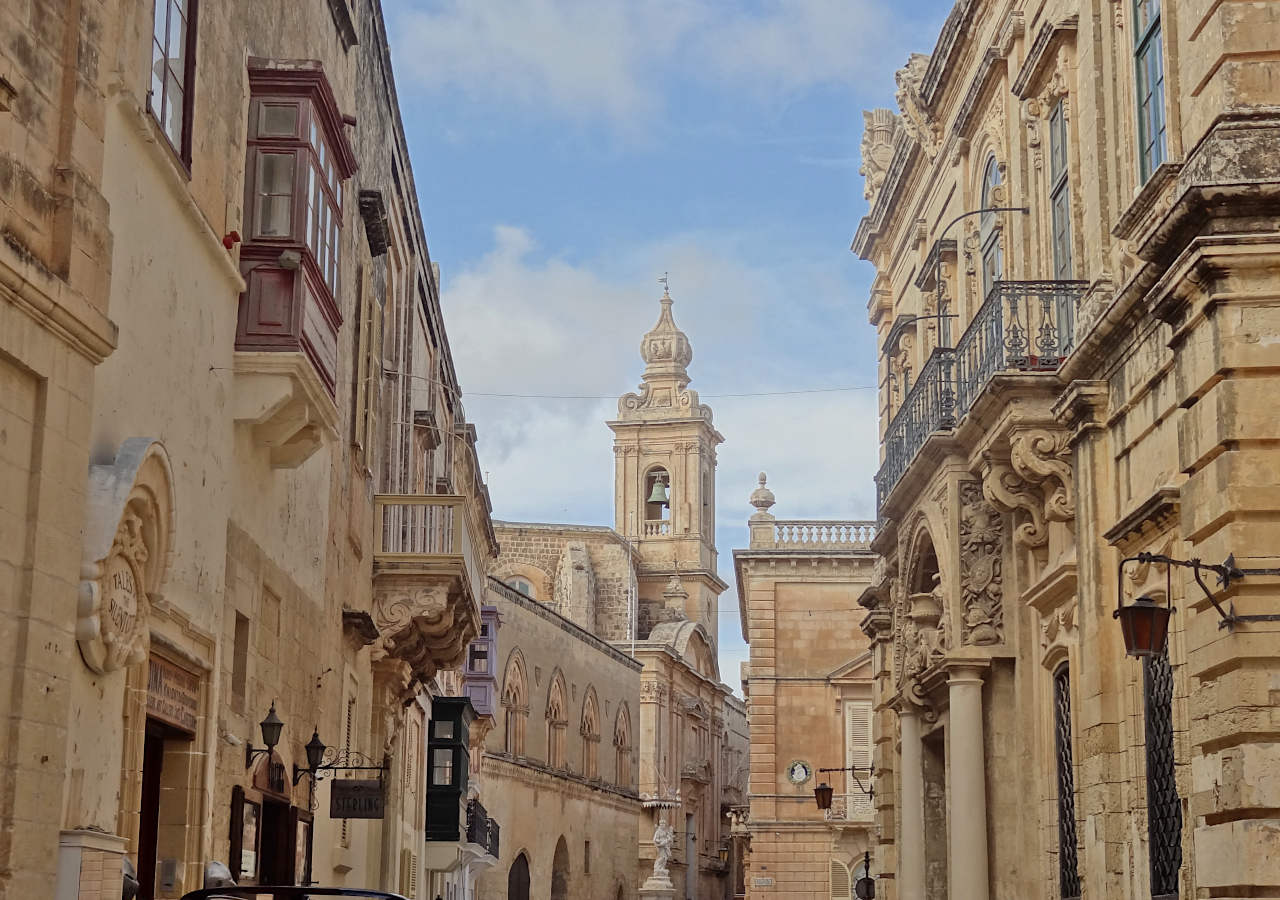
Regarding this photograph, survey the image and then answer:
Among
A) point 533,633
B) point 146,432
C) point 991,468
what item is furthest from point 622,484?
point 146,432

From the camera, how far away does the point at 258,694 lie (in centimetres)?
1277

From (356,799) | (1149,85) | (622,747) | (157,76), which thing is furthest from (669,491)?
(157,76)

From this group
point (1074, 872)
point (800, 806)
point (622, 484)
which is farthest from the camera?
point (622, 484)

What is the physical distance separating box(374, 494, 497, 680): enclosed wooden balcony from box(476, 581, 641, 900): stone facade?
22838 millimetres

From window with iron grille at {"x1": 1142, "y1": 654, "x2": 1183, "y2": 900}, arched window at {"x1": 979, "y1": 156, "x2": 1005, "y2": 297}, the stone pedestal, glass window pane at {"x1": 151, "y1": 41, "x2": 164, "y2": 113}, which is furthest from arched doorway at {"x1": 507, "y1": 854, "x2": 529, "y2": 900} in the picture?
glass window pane at {"x1": 151, "y1": 41, "x2": 164, "y2": 113}

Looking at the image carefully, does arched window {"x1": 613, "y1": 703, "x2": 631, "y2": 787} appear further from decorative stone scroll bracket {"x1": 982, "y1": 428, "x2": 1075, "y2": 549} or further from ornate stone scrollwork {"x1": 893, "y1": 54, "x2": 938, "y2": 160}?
decorative stone scroll bracket {"x1": 982, "y1": 428, "x2": 1075, "y2": 549}

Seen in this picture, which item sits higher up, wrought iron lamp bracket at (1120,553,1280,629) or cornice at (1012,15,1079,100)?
cornice at (1012,15,1079,100)

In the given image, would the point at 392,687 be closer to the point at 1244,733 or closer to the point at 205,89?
the point at 205,89

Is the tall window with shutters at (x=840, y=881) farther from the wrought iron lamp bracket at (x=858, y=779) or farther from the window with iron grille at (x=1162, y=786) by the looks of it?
the window with iron grille at (x=1162, y=786)

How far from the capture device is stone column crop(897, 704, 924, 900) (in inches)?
750

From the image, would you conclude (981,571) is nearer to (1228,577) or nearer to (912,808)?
(912,808)

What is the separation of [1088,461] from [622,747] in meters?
45.7

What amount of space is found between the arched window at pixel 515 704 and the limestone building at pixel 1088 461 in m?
25.8

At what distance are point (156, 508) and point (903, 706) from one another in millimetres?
11455
